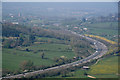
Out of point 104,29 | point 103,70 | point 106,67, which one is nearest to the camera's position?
point 103,70

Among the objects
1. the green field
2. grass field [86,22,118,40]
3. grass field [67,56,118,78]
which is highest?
grass field [86,22,118,40]

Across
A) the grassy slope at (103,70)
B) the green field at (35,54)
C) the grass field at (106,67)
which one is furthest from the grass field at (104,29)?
the grassy slope at (103,70)

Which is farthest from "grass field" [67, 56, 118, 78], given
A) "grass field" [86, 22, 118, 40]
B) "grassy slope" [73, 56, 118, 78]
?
"grass field" [86, 22, 118, 40]

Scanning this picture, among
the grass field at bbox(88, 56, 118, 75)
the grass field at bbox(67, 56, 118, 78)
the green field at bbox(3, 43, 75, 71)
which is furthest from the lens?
the green field at bbox(3, 43, 75, 71)

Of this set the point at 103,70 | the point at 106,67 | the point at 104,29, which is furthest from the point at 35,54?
the point at 104,29

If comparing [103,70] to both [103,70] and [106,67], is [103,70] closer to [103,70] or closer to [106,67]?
A: [103,70]

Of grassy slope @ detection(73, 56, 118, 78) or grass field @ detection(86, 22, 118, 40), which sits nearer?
grassy slope @ detection(73, 56, 118, 78)

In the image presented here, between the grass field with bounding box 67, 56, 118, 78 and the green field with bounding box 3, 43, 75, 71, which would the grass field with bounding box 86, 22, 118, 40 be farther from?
the grass field with bounding box 67, 56, 118, 78

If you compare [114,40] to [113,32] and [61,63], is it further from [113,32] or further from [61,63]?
[61,63]

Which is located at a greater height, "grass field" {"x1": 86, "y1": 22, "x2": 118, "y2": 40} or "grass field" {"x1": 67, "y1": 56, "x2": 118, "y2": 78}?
"grass field" {"x1": 86, "y1": 22, "x2": 118, "y2": 40}
